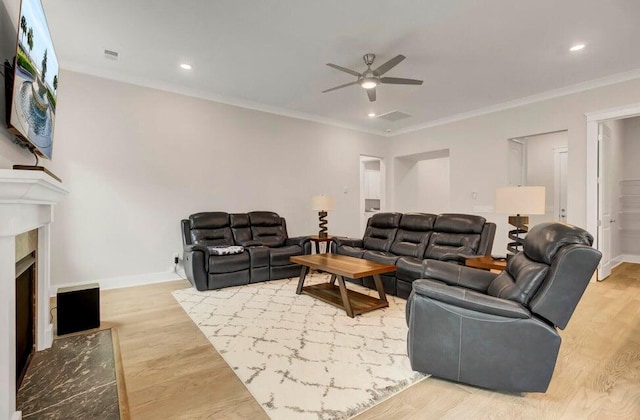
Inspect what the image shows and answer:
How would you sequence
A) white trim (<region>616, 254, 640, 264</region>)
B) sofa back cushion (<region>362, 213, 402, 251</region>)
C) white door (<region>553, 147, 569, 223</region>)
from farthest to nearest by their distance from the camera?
1. white door (<region>553, 147, 569, 223</region>)
2. white trim (<region>616, 254, 640, 264</region>)
3. sofa back cushion (<region>362, 213, 402, 251</region>)

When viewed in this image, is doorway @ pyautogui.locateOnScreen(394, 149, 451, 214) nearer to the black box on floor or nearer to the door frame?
the door frame

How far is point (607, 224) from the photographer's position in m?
4.60

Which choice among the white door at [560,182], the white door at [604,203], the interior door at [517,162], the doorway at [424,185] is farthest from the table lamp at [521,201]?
the doorway at [424,185]

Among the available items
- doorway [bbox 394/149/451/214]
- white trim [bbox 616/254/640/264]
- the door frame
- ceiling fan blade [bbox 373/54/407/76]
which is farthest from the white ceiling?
white trim [bbox 616/254/640/264]

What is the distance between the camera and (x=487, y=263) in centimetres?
293

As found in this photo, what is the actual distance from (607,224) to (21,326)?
6.76 meters

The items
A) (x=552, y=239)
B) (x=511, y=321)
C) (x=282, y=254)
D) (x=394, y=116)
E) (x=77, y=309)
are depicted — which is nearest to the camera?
(x=511, y=321)

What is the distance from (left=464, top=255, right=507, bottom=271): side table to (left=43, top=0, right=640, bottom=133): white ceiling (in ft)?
7.41

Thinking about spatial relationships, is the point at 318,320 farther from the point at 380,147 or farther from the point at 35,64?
the point at 380,147

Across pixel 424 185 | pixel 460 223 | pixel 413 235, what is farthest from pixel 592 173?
pixel 424 185

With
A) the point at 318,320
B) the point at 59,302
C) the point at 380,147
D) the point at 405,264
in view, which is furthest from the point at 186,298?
the point at 380,147

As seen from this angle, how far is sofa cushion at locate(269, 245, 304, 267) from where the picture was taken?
4293 mm

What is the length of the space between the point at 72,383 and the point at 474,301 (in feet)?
8.08

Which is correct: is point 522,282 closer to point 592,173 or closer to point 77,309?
point 77,309
